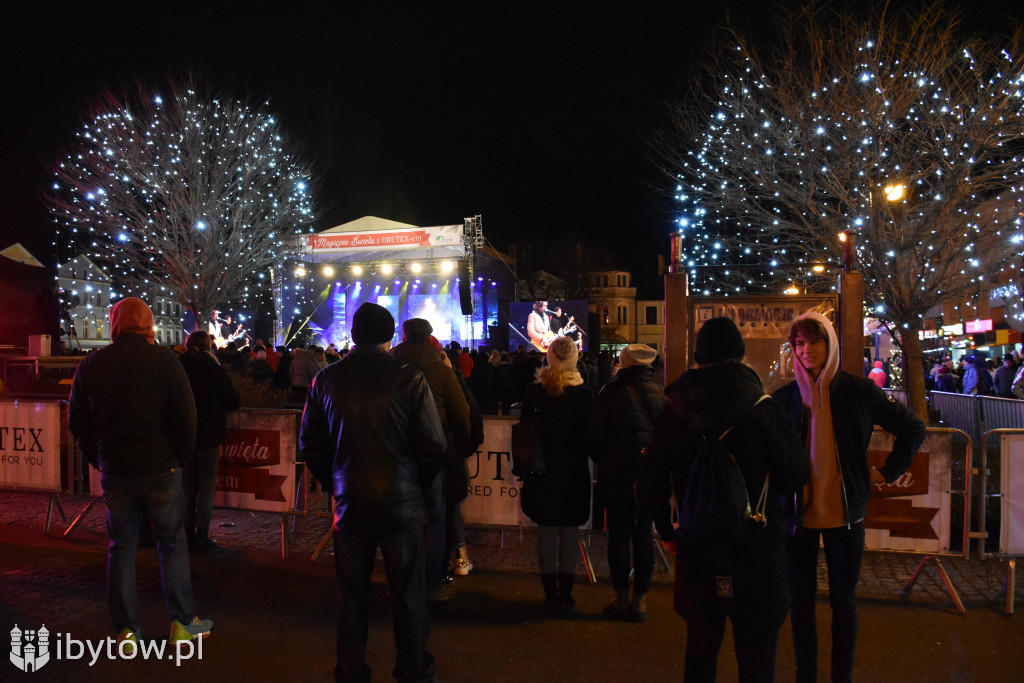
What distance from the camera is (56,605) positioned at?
15.9 ft

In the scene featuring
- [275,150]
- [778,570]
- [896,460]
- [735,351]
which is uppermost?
[275,150]

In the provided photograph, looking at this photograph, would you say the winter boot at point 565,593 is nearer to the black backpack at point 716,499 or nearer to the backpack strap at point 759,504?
the black backpack at point 716,499

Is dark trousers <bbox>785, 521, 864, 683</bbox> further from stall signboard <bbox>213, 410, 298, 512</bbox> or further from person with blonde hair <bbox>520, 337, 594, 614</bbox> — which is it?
stall signboard <bbox>213, 410, 298, 512</bbox>

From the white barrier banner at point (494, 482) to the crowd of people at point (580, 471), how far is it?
0.97 meters

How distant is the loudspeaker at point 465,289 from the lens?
27.2 meters

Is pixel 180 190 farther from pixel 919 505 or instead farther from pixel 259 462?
pixel 919 505

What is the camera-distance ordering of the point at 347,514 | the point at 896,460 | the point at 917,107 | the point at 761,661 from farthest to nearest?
the point at 917,107 < the point at 896,460 < the point at 347,514 < the point at 761,661

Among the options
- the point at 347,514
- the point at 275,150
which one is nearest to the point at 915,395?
the point at 347,514

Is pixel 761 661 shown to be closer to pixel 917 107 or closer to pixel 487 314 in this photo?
pixel 917 107

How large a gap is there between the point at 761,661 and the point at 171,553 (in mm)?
3410

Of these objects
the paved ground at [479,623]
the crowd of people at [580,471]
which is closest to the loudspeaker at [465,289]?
the paved ground at [479,623]

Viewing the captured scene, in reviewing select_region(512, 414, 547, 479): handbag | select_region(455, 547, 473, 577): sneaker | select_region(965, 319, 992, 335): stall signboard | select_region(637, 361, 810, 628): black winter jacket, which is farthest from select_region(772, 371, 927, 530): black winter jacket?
select_region(965, 319, 992, 335): stall signboard

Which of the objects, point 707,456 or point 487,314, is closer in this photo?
point 707,456

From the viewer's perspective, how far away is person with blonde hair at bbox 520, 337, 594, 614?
4641 mm
